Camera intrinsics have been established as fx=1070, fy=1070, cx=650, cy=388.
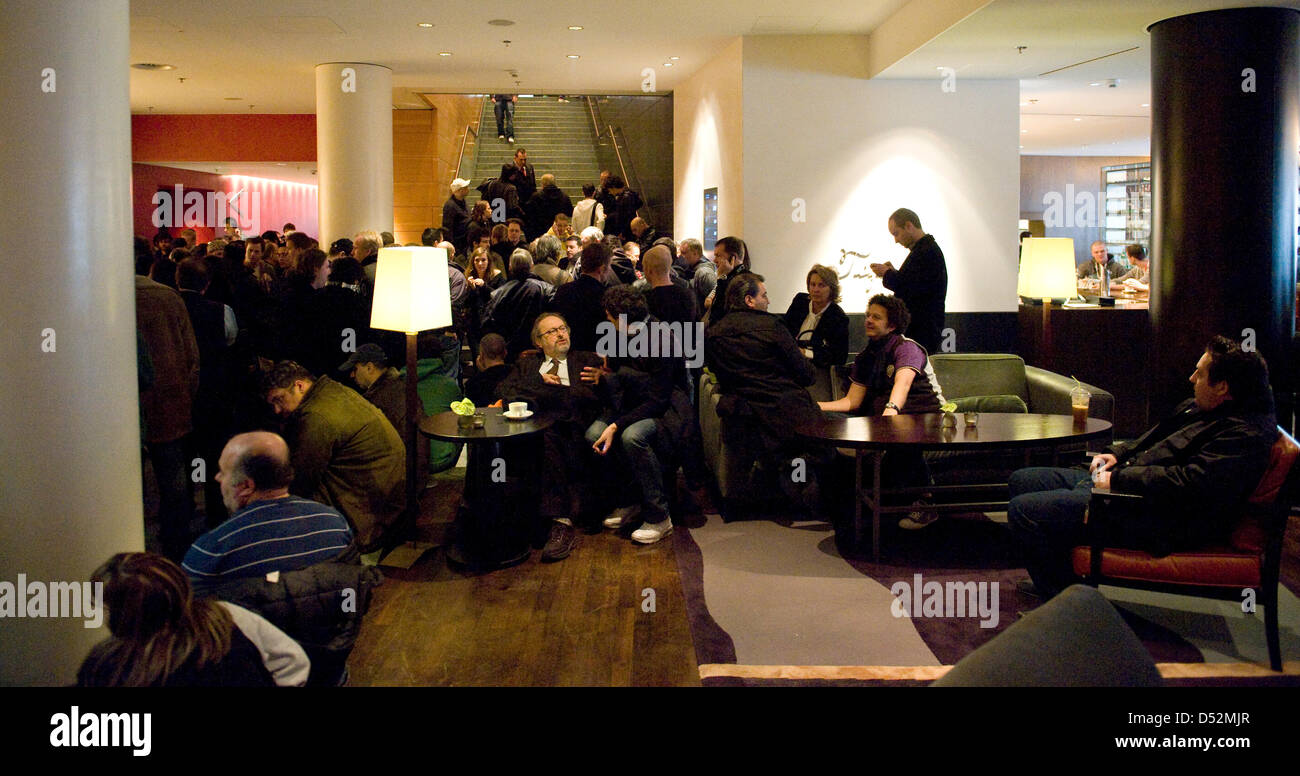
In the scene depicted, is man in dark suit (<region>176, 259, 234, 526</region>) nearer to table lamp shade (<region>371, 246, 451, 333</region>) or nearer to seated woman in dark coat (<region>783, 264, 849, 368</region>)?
table lamp shade (<region>371, 246, 451, 333</region>)

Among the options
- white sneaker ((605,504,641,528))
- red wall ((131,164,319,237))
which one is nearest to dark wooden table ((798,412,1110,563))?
white sneaker ((605,504,641,528))

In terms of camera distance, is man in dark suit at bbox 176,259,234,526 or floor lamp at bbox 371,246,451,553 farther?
man in dark suit at bbox 176,259,234,526

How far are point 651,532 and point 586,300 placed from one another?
1.56 meters

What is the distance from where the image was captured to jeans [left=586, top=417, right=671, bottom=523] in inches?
230

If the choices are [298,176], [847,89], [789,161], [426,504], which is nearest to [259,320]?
[426,504]

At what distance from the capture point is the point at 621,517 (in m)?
6.16

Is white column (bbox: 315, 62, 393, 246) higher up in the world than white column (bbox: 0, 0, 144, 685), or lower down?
higher up

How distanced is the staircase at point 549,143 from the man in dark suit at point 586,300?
384 inches

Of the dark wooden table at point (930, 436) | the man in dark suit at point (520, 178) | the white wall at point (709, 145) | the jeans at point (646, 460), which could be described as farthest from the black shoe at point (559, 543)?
the man in dark suit at point (520, 178)

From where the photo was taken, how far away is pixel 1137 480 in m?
4.03

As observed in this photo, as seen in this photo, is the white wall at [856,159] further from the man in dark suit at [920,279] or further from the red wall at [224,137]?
the red wall at [224,137]

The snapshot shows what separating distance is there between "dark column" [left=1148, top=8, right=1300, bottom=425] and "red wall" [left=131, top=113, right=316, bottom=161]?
1239cm
